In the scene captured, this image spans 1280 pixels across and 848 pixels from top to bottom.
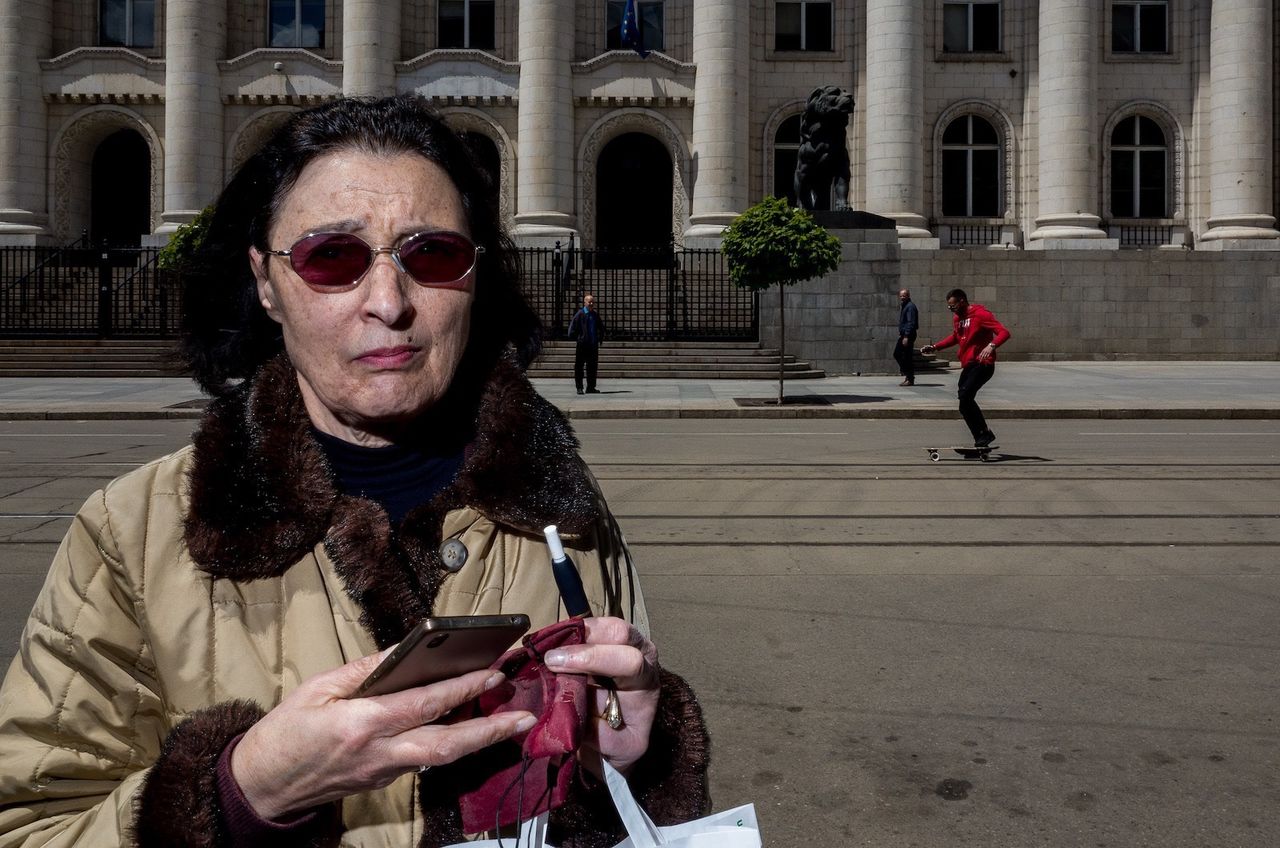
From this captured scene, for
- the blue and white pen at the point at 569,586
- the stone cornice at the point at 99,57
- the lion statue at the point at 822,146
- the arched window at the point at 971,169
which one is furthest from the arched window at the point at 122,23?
the blue and white pen at the point at 569,586

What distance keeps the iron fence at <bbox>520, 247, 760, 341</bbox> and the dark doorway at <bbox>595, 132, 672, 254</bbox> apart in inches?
145

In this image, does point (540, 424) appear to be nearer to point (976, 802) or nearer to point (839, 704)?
point (976, 802)

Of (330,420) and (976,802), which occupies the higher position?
(330,420)

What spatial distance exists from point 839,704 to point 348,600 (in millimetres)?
3538

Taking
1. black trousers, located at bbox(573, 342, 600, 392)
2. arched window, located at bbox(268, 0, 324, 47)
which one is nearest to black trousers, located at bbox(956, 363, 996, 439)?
black trousers, located at bbox(573, 342, 600, 392)

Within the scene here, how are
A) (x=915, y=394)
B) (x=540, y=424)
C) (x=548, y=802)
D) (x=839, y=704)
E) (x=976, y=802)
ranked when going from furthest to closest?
(x=915, y=394), (x=839, y=704), (x=976, y=802), (x=540, y=424), (x=548, y=802)

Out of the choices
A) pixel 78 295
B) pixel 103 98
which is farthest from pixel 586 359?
pixel 103 98

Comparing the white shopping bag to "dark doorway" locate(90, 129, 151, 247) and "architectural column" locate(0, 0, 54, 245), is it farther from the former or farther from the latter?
"dark doorway" locate(90, 129, 151, 247)

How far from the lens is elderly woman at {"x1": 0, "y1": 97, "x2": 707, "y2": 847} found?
1.76m

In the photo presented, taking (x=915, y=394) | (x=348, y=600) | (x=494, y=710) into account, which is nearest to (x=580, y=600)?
(x=494, y=710)

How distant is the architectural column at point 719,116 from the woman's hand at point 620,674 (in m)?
31.1

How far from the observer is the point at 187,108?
3316 cm

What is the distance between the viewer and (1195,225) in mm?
34219

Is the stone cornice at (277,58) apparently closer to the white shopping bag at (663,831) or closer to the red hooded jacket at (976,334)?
the red hooded jacket at (976,334)
